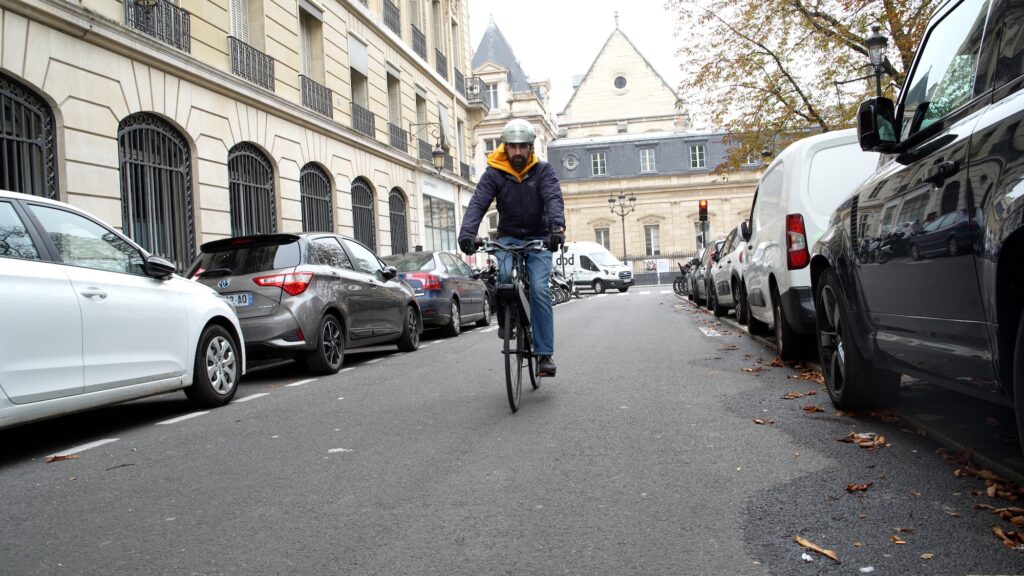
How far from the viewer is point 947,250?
3.30m

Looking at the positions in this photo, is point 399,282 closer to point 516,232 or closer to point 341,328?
point 341,328

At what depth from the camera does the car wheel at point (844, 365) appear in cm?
493

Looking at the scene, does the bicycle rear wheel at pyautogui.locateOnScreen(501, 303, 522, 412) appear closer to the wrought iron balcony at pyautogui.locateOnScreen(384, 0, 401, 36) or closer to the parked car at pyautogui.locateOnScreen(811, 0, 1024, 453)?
the parked car at pyautogui.locateOnScreen(811, 0, 1024, 453)

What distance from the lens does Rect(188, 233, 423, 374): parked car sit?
8.45 meters

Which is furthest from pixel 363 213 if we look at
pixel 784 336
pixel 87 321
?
pixel 87 321

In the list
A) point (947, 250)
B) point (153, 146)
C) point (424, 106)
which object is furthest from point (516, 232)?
point (424, 106)

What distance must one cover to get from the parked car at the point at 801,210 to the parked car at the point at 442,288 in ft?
19.7

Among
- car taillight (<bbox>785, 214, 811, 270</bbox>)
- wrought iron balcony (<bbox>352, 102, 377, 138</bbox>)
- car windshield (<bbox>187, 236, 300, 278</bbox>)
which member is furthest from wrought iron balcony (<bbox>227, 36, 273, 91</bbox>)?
car taillight (<bbox>785, 214, 811, 270</bbox>)

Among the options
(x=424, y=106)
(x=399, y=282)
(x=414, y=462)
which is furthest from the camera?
(x=424, y=106)

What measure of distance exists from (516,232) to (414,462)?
2.49 metres

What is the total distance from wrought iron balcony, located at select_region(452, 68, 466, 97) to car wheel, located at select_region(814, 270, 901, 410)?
28.0 metres

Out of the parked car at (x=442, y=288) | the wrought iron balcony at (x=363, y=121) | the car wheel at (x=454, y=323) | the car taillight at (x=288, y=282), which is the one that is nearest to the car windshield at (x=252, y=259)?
the car taillight at (x=288, y=282)

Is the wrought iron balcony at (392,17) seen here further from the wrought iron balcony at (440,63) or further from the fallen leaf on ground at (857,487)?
the fallen leaf on ground at (857,487)

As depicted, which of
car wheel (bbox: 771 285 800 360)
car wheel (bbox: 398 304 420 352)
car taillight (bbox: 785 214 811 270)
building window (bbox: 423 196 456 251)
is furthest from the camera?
building window (bbox: 423 196 456 251)
